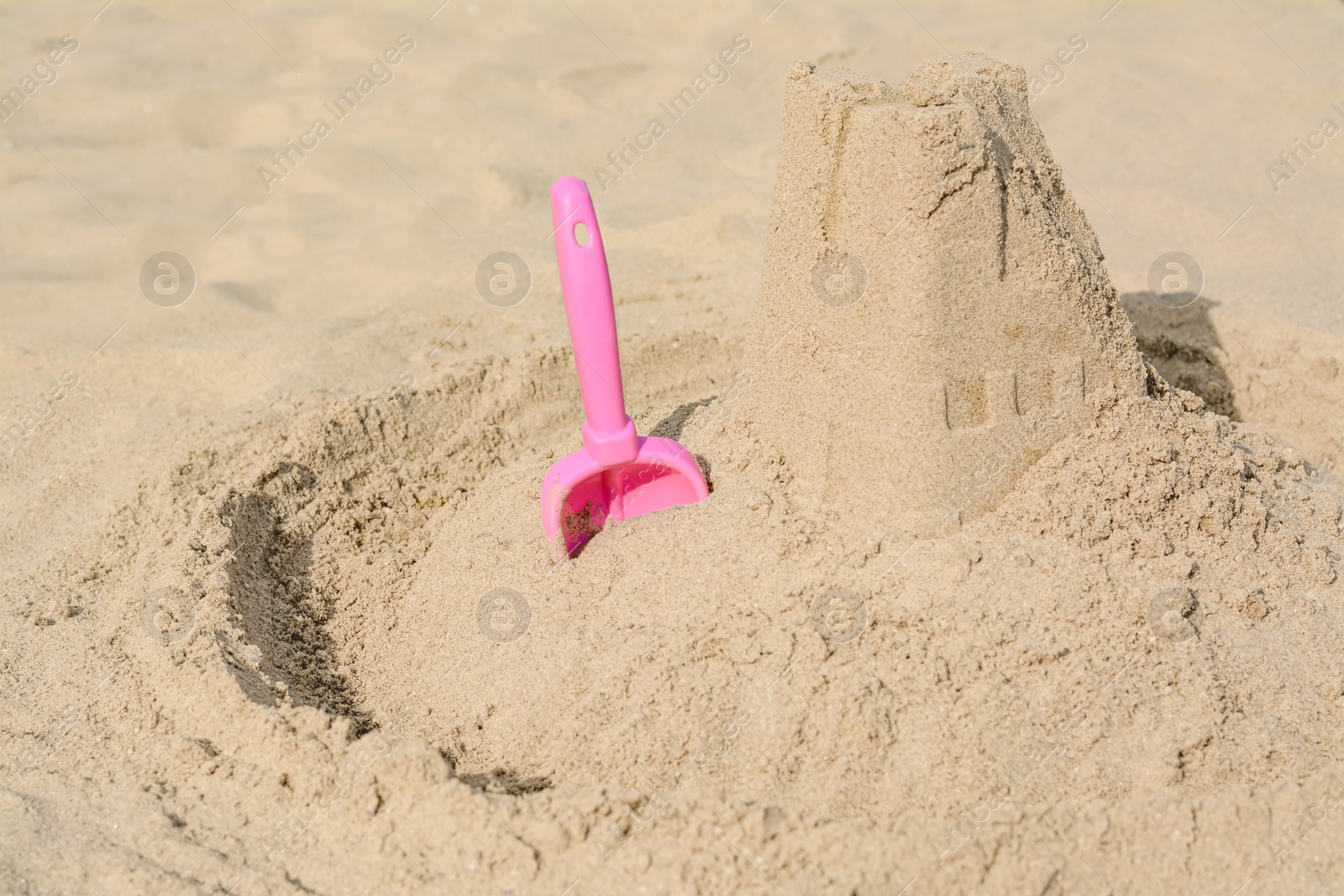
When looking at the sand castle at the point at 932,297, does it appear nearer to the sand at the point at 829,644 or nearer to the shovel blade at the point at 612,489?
the sand at the point at 829,644

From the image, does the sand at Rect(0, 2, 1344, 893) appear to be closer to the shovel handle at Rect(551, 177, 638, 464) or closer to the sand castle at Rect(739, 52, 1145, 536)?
the sand castle at Rect(739, 52, 1145, 536)

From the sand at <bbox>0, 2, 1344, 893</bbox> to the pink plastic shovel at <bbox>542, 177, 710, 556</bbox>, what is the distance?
0.06 metres

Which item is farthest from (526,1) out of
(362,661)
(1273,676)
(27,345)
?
(1273,676)

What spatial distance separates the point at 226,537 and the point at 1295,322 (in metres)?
2.82

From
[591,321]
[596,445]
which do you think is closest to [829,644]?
[596,445]

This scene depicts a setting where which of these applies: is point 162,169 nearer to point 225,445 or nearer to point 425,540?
point 225,445

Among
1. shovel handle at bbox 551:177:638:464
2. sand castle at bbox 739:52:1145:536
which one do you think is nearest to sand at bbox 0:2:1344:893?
sand castle at bbox 739:52:1145:536

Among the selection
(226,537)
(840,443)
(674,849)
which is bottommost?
(226,537)

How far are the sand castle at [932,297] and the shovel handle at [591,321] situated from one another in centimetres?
33

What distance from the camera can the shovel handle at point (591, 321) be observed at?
5.57ft

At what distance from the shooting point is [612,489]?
6.68ft

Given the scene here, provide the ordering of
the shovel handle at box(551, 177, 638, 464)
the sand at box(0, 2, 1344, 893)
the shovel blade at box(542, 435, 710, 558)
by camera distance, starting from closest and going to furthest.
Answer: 1. the sand at box(0, 2, 1344, 893)
2. the shovel handle at box(551, 177, 638, 464)
3. the shovel blade at box(542, 435, 710, 558)

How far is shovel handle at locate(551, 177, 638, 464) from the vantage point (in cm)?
170

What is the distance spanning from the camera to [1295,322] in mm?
3000
